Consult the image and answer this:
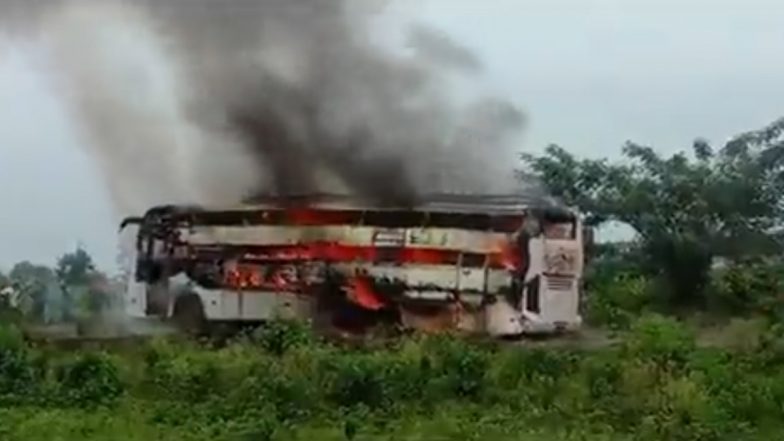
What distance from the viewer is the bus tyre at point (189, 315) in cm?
2292

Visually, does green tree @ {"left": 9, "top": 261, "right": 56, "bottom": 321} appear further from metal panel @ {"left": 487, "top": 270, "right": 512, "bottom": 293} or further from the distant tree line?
metal panel @ {"left": 487, "top": 270, "right": 512, "bottom": 293}

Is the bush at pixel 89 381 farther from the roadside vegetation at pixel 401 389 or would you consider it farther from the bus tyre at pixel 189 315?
the bus tyre at pixel 189 315

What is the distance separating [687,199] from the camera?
3212 centimetres

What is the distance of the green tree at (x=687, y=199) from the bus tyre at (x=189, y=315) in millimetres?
10432

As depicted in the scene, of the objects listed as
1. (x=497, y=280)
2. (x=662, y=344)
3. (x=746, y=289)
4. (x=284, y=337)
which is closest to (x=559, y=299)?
(x=497, y=280)

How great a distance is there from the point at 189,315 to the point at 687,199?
1305 cm

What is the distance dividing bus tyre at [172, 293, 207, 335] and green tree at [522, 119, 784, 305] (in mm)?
10432

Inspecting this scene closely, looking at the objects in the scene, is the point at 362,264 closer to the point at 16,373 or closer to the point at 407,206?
the point at 407,206

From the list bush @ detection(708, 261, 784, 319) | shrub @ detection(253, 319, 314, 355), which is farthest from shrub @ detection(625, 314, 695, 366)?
bush @ detection(708, 261, 784, 319)

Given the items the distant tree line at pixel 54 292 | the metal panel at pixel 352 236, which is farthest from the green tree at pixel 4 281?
the metal panel at pixel 352 236

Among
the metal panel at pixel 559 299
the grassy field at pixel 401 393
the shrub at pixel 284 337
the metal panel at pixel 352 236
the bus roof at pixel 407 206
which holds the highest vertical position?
the bus roof at pixel 407 206

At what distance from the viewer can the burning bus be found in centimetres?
2211

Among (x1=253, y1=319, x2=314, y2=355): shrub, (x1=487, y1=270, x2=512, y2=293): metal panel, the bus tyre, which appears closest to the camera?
(x1=253, y1=319, x2=314, y2=355): shrub

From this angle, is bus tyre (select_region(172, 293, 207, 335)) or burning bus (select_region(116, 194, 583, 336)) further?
bus tyre (select_region(172, 293, 207, 335))
